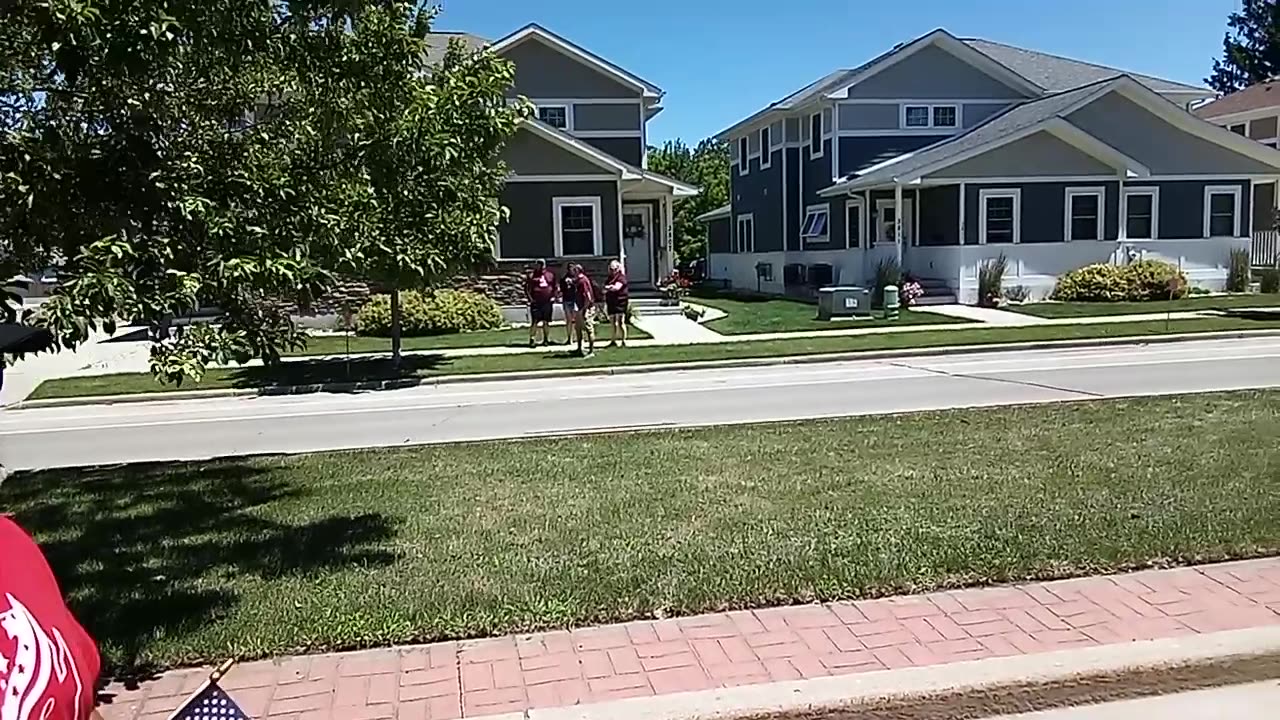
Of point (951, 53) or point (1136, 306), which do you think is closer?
point (1136, 306)

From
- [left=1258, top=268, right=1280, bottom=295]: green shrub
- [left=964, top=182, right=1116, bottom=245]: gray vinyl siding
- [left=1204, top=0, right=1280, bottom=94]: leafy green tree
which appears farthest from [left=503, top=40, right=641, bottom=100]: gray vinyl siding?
[left=1204, top=0, right=1280, bottom=94]: leafy green tree

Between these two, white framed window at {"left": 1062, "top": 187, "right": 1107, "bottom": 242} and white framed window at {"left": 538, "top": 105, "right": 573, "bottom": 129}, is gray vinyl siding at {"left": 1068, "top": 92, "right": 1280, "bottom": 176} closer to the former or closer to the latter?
white framed window at {"left": 1062, "top": 187, "right": 1107, "bottom": 242}

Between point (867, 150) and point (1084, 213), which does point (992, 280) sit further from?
point (867, 150)

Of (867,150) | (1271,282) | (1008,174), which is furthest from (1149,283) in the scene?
(867,150)

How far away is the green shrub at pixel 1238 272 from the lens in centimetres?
3047

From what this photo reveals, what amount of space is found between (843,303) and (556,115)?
Answer: 11.6m

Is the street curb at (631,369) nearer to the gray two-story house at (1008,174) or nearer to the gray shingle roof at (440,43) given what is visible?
the gray two-story house at (1008,174)

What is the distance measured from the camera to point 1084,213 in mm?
30031

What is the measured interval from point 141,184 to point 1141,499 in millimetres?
6073

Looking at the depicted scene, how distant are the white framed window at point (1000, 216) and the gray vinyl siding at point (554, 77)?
10.7m

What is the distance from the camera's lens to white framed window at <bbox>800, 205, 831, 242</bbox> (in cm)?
3569

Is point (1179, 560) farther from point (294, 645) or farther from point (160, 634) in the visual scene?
point (160, 634)

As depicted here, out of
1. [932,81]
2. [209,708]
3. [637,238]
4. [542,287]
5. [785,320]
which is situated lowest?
[785,320]

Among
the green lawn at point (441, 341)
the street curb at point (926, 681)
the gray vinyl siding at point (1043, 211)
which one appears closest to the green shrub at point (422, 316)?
the green lawn at point (441, 341)
